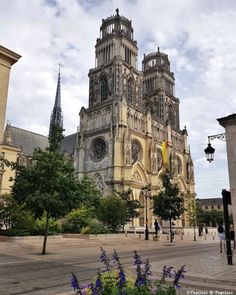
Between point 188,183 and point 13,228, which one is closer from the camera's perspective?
point 13,228

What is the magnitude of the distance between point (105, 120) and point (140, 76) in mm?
15539

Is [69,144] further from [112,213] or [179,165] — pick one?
[112,213]

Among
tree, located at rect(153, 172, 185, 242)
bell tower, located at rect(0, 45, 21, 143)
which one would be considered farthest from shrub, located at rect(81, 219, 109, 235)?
bell tower, located at rect(0, 45, 21, 143)

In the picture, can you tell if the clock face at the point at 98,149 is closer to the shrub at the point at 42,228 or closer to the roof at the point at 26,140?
the roof at the point at 26,140

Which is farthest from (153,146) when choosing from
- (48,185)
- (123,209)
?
(48,185)

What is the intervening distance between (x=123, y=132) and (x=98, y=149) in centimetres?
677

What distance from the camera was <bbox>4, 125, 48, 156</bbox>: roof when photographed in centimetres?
6961

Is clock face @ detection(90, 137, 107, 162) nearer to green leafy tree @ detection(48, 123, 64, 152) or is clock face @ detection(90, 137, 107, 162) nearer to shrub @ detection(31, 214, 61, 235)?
shrub @ detection(31, 214, 61, 235)

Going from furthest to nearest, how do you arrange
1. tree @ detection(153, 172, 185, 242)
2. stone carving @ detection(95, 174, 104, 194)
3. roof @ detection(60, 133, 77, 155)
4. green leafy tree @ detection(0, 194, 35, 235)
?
1. roof @ detection(60, 133, 77, 155)
2. stone carving @ detection(95, 174, 104, 194)
3. tree @ detection(153, 172, 185, 242)
4. green leafy tree @ detection(0, 194, 35, 235)

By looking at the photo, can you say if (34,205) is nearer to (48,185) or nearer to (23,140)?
(48,185)

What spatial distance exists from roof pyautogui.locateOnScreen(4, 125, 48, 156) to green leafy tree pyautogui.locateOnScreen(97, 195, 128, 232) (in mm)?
38466

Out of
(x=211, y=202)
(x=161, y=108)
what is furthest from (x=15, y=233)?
(x=211, y=202)

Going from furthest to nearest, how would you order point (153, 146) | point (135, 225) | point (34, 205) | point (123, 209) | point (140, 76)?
point (140, 76) → point (153, 146) → point (135, 225) → point (123, 209) → point (34, 205)

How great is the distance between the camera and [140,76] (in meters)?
68.0
